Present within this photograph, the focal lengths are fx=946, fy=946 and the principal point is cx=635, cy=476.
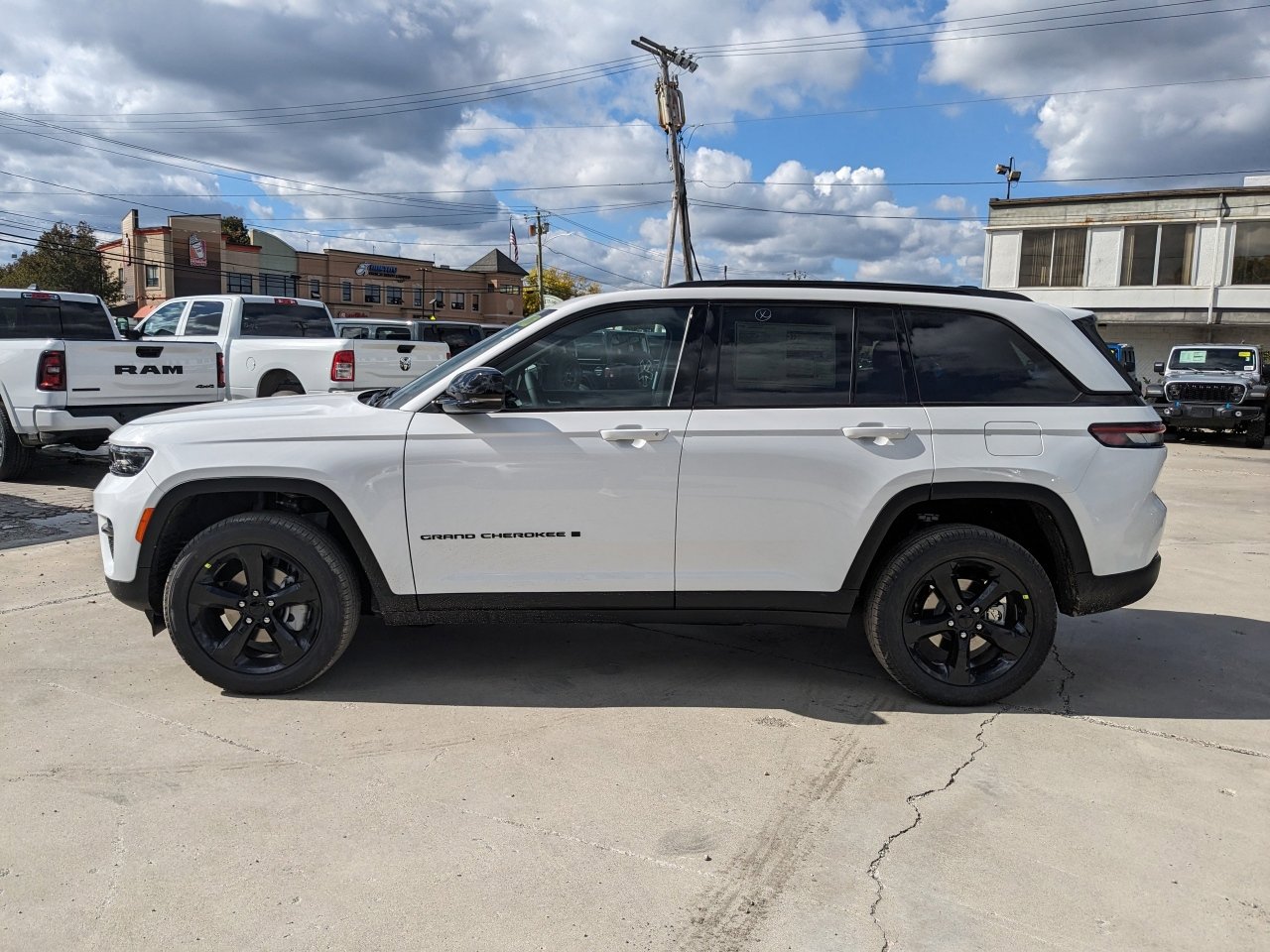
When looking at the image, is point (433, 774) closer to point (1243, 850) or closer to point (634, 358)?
point (634, 358)

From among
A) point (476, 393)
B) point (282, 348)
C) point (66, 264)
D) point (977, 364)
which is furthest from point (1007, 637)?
point (66, 264)

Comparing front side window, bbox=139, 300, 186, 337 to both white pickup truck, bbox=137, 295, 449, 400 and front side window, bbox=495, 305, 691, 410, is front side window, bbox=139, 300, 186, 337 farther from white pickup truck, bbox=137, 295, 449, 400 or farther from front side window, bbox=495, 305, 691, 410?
front side window, bbox=495, 305, 691, 410

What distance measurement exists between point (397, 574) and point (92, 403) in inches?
253

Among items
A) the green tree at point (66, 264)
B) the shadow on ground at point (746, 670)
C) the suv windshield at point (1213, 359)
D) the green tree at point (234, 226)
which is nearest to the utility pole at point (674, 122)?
the suv windshield at point (1213, 359)

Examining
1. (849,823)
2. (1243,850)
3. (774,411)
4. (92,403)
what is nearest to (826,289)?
(774,411)

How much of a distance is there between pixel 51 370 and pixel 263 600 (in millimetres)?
6098

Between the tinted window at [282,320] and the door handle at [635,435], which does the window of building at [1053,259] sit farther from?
the door handle at [635,435]

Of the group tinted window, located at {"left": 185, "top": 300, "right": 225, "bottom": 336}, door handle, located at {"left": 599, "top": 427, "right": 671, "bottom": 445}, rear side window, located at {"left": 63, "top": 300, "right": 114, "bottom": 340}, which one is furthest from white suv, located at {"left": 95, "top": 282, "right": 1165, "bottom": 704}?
tinted window, located at {"left": 185, "top": 300, "right": 225, "bottom": 336}

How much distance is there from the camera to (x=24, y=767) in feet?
11.4

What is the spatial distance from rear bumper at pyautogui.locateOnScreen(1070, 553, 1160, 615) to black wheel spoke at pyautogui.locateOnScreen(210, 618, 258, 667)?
11.9 feet

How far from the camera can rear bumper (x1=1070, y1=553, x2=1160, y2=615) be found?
4148 millimetres

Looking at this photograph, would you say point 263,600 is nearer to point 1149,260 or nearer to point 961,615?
point 961,615

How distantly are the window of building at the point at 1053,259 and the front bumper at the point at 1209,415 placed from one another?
52.0ft

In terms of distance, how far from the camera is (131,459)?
4.12 m
